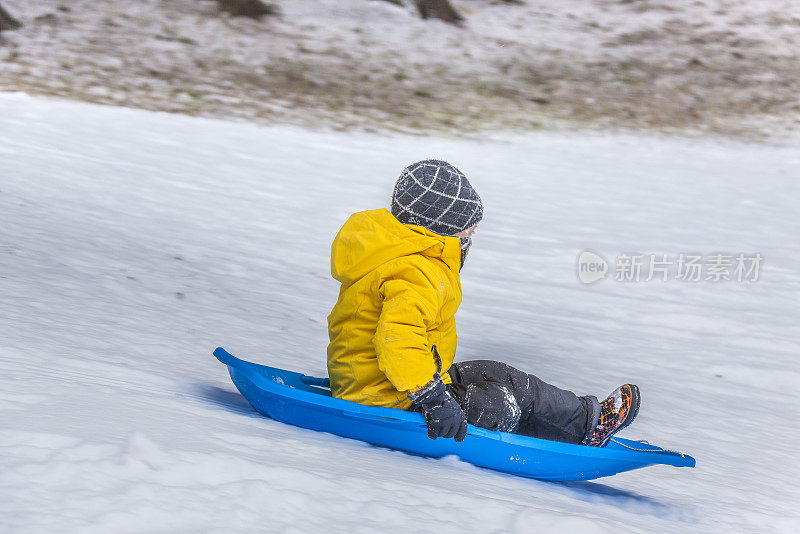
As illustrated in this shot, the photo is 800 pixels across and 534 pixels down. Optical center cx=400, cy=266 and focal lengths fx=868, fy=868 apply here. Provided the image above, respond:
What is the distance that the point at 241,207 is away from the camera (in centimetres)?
758

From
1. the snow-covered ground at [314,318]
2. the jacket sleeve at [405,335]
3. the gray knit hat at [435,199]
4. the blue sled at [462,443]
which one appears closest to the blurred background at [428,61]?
the snow-covered ground at [314,318]

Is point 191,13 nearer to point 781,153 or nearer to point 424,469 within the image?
point 781,153

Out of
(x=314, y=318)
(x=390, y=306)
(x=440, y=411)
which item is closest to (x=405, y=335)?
(x=390, y=306)

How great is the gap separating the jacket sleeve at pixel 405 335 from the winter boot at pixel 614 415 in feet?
2.47

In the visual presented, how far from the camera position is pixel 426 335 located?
275 centimetres

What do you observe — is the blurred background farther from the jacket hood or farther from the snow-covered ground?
the jacket hood

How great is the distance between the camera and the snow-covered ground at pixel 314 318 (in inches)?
79.5

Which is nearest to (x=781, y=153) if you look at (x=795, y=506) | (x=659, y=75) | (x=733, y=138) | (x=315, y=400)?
(x=733, y=138)

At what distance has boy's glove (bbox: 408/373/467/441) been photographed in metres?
2.62

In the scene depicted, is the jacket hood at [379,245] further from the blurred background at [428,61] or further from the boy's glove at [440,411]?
the blurred background at [428,61]

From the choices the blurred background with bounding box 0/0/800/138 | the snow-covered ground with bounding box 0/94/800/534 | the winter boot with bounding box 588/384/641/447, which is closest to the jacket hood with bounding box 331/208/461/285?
the snow-covered ground with bounding box 0/94/800/534

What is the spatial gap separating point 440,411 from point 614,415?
78 centimetres

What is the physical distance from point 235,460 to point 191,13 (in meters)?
14.3

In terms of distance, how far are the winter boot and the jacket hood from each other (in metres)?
0.79
